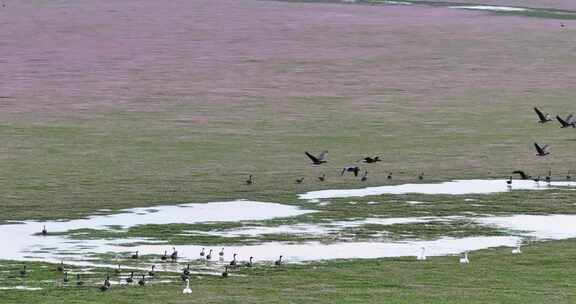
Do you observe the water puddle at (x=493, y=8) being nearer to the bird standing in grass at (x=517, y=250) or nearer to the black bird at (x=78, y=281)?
the bird standing in grass at (x=517, y=250)

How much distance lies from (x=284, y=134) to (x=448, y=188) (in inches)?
623

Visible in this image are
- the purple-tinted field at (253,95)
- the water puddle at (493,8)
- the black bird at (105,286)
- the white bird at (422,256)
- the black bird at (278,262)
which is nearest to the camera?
the black bird at (105,286)

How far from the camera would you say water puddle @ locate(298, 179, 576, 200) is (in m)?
48.7

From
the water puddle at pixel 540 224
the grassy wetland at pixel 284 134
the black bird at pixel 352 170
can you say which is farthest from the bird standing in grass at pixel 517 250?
the black bird at pixel 352 170

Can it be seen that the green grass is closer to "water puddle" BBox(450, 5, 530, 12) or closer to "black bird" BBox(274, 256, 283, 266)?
"black bird" BBox(274, 256, 283, 266)

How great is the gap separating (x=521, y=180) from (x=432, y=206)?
274 inches

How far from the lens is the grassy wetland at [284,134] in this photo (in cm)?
3412

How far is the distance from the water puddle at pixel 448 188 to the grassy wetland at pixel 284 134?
557 mm

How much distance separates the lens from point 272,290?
3209 centimetres

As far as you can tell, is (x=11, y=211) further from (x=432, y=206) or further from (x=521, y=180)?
(x=521, y=180)

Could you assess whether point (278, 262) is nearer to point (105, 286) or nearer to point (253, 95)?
point (105, 286)

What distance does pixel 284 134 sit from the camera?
64812mm

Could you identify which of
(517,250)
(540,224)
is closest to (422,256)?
(517,250)

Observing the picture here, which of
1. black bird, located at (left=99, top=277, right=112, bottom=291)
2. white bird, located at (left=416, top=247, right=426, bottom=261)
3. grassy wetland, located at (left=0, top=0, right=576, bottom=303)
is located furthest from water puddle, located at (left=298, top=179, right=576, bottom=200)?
black bird, located at (left=99, top=277, right=112, bottom=291)
